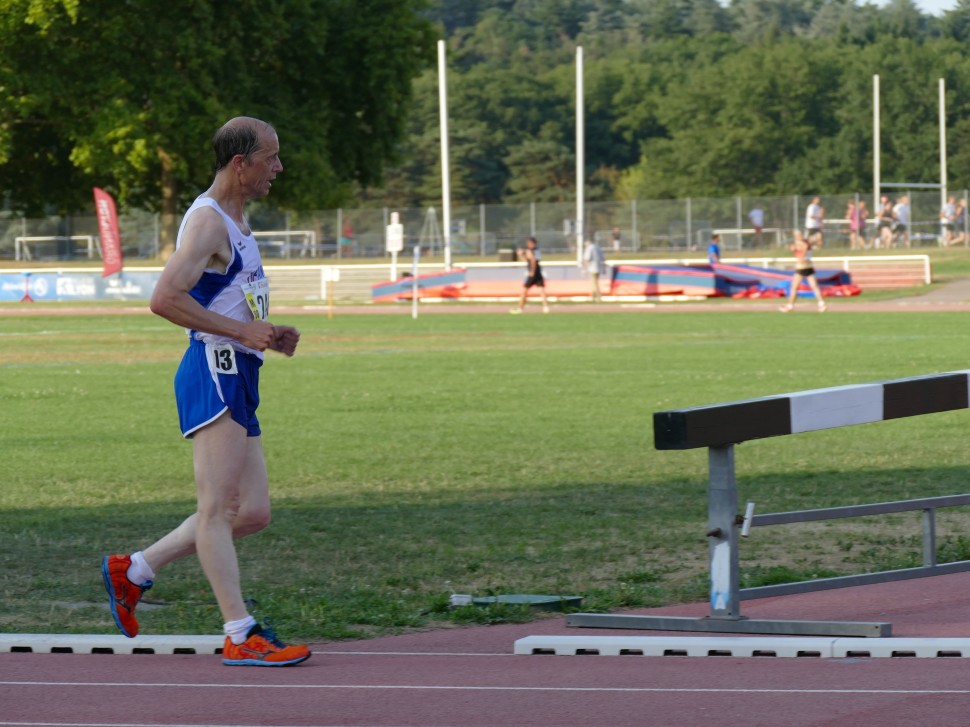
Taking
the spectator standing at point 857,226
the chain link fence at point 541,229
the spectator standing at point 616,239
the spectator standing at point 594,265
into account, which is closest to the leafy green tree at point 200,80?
the chain link fence at point 541,229

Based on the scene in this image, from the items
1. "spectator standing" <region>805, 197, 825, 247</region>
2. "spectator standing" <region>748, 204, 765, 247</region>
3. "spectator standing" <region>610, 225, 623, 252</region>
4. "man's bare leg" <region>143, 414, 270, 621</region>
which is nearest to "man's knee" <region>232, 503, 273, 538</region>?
"man's bare leg" <region>143, 414, 270, 621</region>

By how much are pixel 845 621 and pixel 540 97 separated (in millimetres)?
127540

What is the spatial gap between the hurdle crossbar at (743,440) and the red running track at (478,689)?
1.31 feet

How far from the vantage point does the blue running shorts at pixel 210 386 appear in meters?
5.92

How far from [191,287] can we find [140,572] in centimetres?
113

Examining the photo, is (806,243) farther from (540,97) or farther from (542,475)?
(540,97)

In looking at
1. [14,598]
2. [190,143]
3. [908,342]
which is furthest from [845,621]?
[190,143]

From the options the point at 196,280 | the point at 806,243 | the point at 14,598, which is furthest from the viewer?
the point at 806,243

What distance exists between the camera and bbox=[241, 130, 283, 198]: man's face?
6.06m

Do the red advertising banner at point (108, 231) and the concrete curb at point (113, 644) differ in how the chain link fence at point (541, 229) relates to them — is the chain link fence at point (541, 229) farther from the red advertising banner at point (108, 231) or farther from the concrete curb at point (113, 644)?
the concrete curb at point (113, 644)

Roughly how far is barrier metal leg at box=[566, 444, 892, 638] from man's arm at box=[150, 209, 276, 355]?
5.46ft

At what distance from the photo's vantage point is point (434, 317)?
1560 inches

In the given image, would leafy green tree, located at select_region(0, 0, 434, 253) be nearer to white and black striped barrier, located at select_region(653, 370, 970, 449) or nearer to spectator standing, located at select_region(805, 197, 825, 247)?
spectator standing, located at select_region(805, 197, 825, 247)

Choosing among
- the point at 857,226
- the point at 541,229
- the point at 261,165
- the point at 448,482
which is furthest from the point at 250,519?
the point at 541,229
